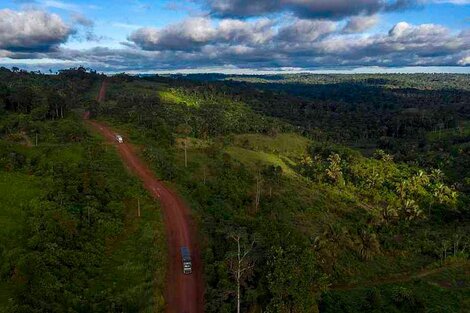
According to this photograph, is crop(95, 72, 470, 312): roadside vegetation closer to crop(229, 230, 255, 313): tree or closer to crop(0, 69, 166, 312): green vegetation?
crop(229, 230, 255, 313): tree

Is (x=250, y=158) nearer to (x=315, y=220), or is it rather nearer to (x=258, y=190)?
(x=258, y=190)

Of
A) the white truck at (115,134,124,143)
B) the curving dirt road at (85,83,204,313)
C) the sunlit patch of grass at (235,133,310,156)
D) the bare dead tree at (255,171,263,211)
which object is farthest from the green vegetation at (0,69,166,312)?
the sunlit patch of grass at (235,133,310,156)

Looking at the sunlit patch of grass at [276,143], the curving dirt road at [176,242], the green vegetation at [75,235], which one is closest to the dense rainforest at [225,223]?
the green vegetation at [75,235]

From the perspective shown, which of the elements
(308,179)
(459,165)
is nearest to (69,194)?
(308,179)

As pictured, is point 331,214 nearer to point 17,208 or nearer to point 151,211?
point 151,211

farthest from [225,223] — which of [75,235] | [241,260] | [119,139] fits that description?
[119,139]

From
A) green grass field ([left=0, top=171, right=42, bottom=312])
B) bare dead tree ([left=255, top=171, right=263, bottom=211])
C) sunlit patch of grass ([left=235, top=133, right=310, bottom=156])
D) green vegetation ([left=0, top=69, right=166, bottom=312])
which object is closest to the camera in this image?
green vegetation ([left=0, top=69, right=166, bottom=312])
